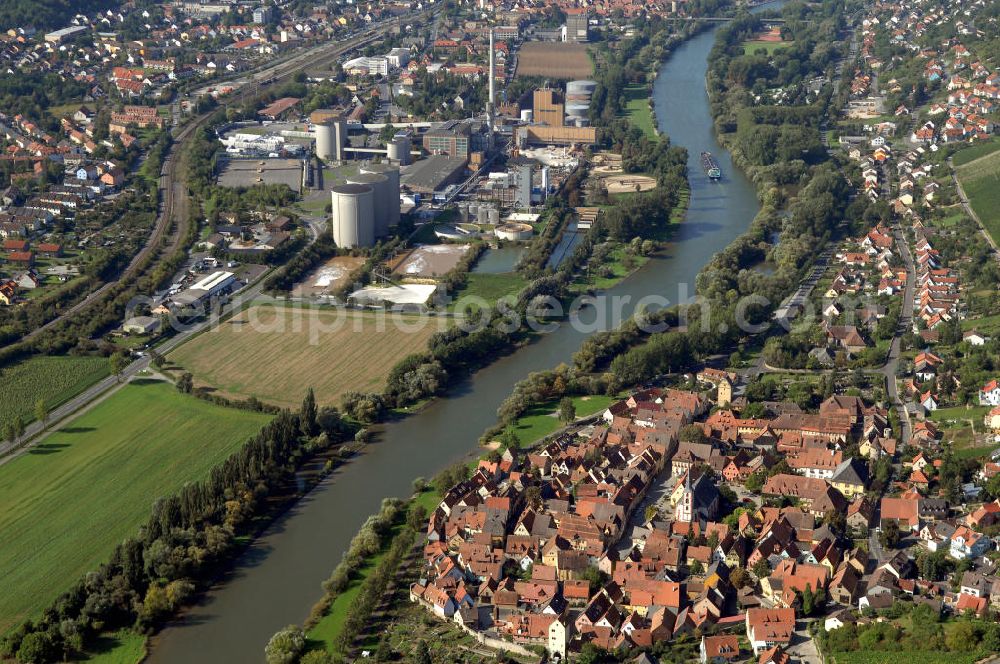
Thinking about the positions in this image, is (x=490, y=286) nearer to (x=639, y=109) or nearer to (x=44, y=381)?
(x=44, y=381)

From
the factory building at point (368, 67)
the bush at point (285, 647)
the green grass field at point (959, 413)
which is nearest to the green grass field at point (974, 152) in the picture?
the green grass field at point (959, 413)

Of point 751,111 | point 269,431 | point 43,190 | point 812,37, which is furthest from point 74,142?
point 812,37

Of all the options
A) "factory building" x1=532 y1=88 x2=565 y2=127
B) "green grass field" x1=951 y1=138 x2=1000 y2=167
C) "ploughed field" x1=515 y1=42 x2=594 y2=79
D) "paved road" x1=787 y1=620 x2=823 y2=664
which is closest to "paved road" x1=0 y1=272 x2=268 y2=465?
"paved road" x1=787 y1=620 x2=823 y2=664

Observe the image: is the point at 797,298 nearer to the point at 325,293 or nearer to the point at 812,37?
the point at 325,293

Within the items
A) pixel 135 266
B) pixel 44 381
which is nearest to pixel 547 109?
pixel 135 266

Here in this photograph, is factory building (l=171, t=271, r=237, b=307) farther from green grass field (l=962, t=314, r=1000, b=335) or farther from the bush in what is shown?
green grass field (l=962, t=314, r=1000, b=335)

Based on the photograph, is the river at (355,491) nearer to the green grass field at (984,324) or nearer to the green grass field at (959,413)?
the green grass field at (984,324)
